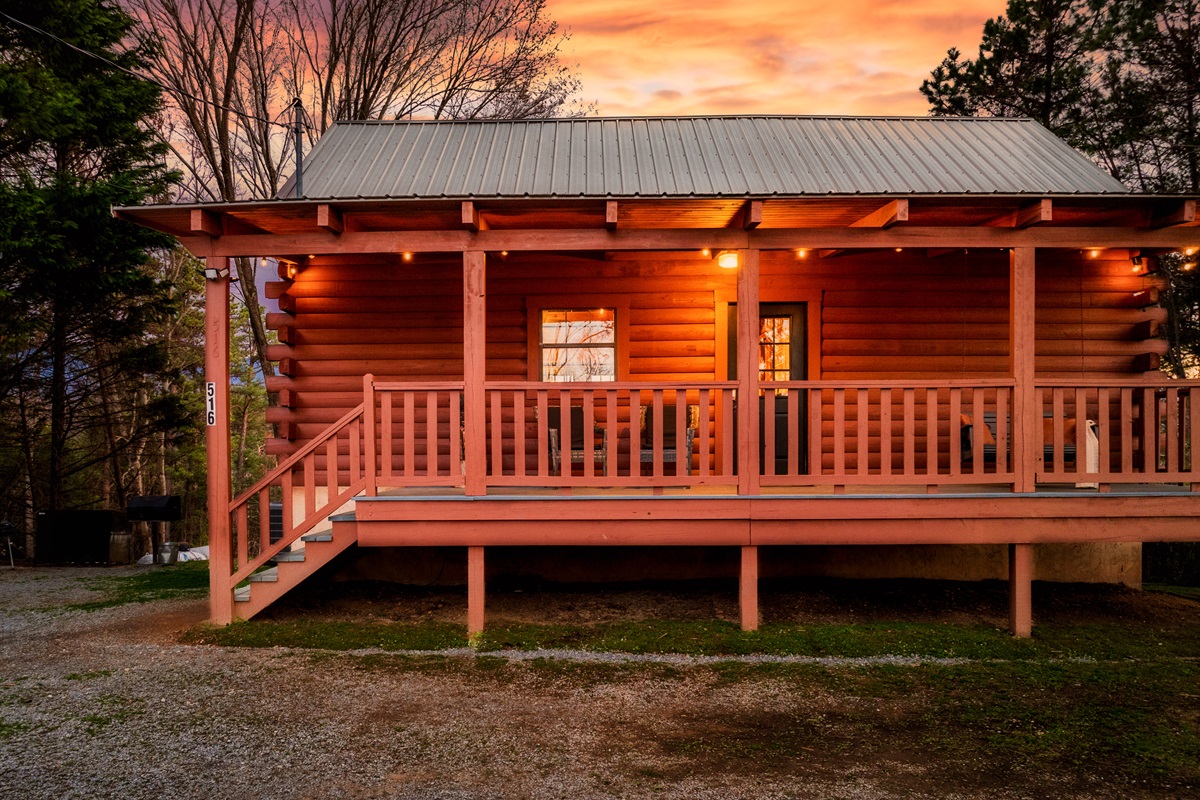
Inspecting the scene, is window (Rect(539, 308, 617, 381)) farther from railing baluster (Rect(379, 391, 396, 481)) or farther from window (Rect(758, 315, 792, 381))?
railing baluster (Rect(379, 391, 396, 481))

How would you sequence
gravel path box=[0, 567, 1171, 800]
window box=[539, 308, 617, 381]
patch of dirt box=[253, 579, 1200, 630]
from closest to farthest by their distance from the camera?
gravel path box=[0, 567, 1171, 800] < patch of dirt box=[253, 579, 1200, 630] < window box=[539, 308, 617, 381]

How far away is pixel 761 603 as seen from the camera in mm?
7922

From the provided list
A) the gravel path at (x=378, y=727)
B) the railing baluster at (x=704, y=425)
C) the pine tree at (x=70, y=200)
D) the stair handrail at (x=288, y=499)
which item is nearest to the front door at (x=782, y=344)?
the railing baluster at (x=704, y=425)

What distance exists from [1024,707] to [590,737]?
9.70 feet

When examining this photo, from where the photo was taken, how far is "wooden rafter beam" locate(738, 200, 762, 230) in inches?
263

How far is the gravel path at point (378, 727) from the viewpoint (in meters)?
4.30

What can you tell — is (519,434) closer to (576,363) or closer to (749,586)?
(749,586)

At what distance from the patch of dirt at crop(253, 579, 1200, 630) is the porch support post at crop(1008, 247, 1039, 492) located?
172 centimetres

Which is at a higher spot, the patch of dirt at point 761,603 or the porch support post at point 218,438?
the porch support post at point 218,438

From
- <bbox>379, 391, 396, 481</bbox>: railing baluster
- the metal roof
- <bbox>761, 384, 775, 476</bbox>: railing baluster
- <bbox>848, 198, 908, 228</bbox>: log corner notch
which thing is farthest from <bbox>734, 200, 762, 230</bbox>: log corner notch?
<bbox>379, 391, 396, 481</bbox>: railing baluster

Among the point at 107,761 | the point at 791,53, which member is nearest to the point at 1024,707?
the point at 107,761

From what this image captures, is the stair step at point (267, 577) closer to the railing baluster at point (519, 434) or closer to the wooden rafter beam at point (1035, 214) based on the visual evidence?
the railing baluster at point (519, 434)

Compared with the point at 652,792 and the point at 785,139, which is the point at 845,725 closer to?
the point at 652,792

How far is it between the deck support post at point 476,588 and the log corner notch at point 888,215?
4446 millimetres
